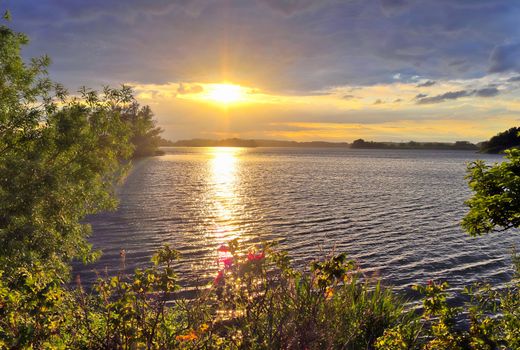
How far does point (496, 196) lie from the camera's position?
929cm

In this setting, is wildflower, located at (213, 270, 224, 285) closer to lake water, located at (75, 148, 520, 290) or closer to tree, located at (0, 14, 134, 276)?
lake water, located at (75, 148, 520, 290)

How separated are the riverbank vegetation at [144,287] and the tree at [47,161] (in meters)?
0.06

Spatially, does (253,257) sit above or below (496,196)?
below

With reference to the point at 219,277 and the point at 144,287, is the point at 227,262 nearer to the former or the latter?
the point at 219,277

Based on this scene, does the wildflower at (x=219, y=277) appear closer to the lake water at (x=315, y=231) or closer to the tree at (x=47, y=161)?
the lake water at (x=315, y=231)

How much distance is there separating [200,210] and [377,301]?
3388 centimetres

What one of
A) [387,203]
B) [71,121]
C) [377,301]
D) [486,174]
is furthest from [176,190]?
[486,174]

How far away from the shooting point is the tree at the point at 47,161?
17.4 metres

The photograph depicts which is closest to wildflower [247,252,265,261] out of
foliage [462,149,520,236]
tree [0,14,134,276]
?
foliage [462,149,520,236]

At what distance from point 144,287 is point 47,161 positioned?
16004 mm

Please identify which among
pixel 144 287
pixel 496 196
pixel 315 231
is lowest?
pixel 315 231

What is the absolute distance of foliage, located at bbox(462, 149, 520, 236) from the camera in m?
9.14

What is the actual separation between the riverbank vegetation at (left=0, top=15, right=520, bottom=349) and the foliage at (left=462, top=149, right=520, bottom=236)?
0.12 ft

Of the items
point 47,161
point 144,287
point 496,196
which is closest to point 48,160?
point 47,161
